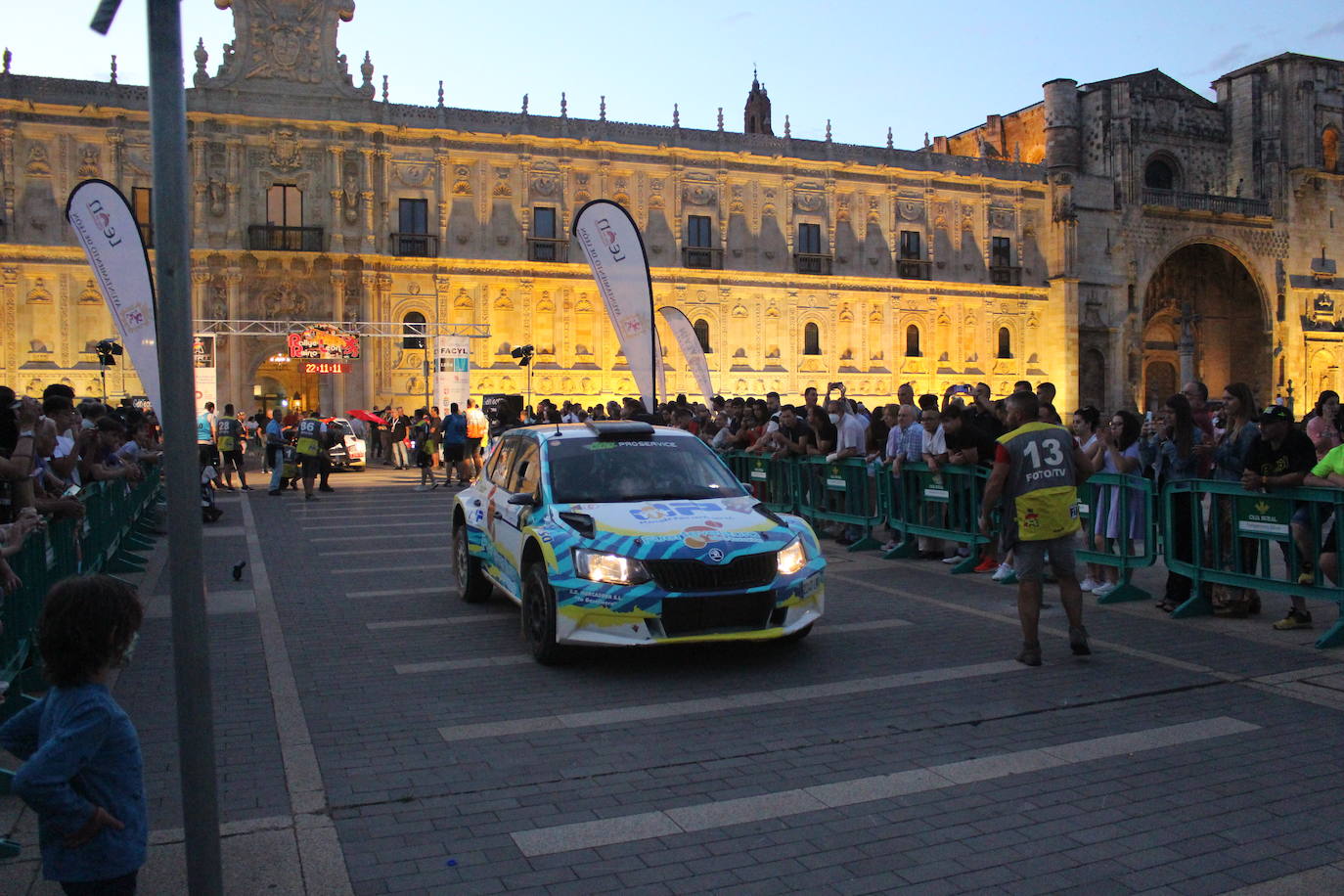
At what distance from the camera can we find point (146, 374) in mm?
14734

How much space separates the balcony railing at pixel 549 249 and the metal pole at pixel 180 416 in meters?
41.4

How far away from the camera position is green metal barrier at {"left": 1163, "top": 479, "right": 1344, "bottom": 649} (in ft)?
28.1

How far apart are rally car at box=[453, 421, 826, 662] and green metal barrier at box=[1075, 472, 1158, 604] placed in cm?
367

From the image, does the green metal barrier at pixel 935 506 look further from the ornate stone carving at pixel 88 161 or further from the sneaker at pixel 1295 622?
the ornate stone carving at pixel 88 161

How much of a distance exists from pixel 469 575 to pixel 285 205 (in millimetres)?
34011

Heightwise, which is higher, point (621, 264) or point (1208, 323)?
point (1208, 323)

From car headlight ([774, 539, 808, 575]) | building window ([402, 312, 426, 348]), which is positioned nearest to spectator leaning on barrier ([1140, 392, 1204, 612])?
car headlight ([774, 539, 808, 575])

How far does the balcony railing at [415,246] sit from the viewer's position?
4212 cm

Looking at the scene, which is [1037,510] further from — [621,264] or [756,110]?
[756,110]

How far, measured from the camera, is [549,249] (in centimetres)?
4459

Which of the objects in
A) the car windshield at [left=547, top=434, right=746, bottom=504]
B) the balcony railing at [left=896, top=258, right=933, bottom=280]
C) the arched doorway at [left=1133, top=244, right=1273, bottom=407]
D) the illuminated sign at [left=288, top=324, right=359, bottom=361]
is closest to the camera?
the car windshield at [left=547, top=434, right=746, bottom=504]

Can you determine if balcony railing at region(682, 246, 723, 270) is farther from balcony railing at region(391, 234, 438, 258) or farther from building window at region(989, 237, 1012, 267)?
building window at region(989, 237, 1012, 267)

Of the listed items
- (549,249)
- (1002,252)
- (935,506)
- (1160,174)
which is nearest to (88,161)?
(549,249)

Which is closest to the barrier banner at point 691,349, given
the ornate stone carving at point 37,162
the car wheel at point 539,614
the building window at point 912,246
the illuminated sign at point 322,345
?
the illuminated sign at point 322,345
